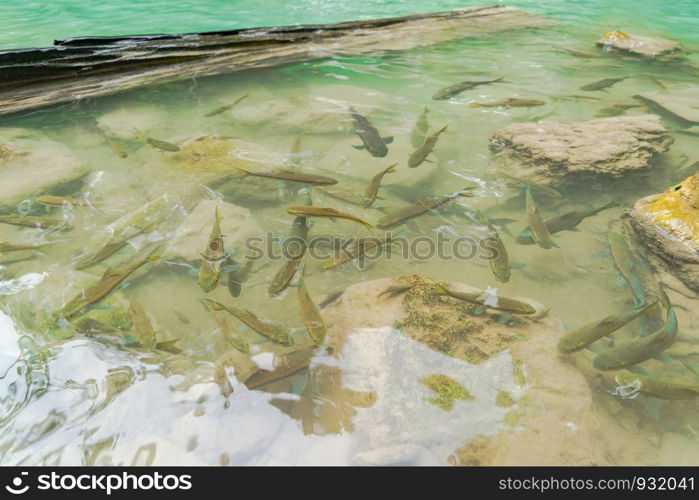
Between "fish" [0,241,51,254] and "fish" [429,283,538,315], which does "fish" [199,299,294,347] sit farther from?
"fish" [0,241,51,254]

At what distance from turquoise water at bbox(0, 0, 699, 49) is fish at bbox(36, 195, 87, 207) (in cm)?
615

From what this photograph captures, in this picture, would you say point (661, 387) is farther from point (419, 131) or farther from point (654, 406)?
point (419, 131)

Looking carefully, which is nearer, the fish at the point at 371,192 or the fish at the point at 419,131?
the fish at the point at 371,192

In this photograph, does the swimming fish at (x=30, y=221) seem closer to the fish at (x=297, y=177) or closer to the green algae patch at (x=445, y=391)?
the fish at (x=297, y=177)

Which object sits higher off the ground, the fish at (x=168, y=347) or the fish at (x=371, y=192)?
the fish at (x=371, y=192)

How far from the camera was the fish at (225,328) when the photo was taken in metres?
2.51

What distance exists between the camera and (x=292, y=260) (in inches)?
121

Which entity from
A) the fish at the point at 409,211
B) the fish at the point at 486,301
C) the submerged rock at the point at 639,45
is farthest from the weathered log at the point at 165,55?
the fish at the point at 486,301

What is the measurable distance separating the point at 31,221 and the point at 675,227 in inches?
192

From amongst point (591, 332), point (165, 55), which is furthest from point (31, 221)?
point (591, 332)

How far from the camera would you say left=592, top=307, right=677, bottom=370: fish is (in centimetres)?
236

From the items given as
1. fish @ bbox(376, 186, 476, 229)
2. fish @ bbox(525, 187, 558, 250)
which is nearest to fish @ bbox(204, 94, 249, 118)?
fish @ bbox(376, 186, 476, 229)

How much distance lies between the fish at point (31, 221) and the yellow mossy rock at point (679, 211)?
4.59 m
